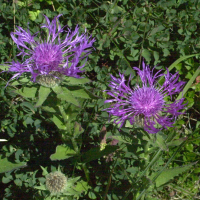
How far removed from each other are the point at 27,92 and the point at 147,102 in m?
0.95

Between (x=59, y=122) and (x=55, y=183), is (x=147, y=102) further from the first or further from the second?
(x=55, y=183)

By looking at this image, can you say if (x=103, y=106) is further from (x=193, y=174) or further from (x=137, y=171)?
(x=193, y=174)

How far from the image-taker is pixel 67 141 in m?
2.61

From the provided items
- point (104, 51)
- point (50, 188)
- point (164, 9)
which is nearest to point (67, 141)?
point (50, 188)

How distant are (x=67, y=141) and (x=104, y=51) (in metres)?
1.28

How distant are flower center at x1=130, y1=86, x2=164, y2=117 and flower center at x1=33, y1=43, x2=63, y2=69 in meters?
0.70

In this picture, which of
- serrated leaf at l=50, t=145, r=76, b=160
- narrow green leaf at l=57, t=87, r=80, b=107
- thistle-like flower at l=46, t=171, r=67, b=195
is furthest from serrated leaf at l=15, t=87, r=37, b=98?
thistle-like flower at l=46, t=171, r=67, b=195

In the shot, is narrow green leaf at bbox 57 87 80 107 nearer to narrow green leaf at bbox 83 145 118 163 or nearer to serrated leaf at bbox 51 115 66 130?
serrated leaf at bbox 51 115 66 130

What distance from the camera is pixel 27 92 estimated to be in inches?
77.4

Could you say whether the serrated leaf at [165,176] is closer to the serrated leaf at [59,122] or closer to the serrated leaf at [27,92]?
the serrated leaf at [59,122]

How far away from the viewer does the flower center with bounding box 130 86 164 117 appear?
2100mm

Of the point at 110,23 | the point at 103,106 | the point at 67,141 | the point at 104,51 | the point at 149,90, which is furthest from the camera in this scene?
the point at 104,51

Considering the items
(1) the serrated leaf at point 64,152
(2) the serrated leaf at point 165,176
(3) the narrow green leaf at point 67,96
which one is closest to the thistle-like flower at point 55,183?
(1) the serrated leaf at point 64,152

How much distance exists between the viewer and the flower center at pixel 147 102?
210cm
